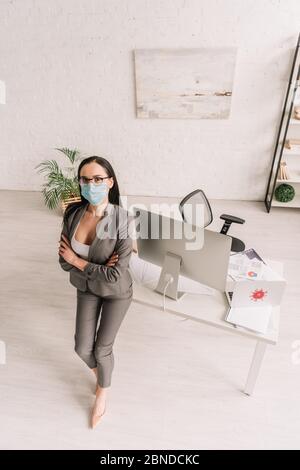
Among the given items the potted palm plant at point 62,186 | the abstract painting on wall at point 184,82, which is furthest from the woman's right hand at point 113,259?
the abstract painting on wall at point 184,82

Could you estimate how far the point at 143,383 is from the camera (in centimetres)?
229

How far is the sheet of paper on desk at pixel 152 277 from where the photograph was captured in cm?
205

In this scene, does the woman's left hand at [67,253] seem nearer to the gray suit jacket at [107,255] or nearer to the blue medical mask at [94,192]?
the gray suit jacket at [107,255]

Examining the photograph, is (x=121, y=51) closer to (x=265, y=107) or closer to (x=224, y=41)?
(x=224, y=41)

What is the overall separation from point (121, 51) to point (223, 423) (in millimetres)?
3726

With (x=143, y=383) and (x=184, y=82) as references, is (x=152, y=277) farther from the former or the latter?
(x=184, y=82)

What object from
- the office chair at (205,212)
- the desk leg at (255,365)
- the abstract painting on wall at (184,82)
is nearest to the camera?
the desk leg at (255,365)

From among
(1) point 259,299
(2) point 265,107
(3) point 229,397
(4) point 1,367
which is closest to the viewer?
(1) point 259,299

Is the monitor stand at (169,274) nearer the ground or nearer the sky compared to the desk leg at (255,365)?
nearer the sky

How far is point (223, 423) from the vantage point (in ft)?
6.79

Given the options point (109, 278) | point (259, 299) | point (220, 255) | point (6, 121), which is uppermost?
point (6, 121)

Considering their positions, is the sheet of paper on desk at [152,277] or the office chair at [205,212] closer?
the sheet of paper on desk at [152,277]

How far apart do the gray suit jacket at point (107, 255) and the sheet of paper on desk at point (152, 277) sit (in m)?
0.23
